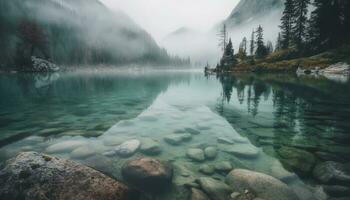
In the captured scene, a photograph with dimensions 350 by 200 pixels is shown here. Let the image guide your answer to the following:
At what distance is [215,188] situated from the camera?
17.9ft

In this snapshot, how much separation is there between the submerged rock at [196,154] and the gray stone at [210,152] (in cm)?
16

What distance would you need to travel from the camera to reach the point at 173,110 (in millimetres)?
16359

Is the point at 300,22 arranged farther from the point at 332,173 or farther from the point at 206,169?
the point at 206,169

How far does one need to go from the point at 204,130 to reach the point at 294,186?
219 inches

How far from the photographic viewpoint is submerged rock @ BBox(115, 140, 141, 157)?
8.00m

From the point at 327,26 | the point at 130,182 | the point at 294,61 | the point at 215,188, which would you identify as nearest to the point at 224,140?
the point at 215,188

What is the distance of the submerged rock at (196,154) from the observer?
7578 mm

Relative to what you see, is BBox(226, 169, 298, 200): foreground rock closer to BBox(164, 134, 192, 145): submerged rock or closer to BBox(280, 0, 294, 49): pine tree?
BBox(164, 134, 192, 145): submerged rock

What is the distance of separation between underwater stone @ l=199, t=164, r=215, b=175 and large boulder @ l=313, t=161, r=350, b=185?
299cm

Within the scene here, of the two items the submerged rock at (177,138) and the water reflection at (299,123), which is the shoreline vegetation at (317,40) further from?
the submerged rock at (177,138)

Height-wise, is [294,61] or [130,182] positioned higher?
[294,61]

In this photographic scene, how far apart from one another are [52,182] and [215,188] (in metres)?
3.94

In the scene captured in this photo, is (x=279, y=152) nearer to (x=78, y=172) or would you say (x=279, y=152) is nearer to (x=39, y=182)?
(x=78, y=172)

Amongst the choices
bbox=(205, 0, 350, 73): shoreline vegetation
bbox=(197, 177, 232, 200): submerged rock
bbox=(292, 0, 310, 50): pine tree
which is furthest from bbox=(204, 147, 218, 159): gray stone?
bbox=(292, 0, 310, 50): pine tree
